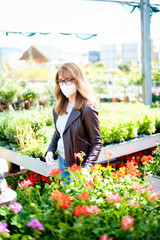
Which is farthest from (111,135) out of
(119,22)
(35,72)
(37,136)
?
A: (35,72)

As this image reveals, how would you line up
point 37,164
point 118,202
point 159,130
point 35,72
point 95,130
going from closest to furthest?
point 118,202
point 95,130
point 37,164
point 159,130
point 35,72

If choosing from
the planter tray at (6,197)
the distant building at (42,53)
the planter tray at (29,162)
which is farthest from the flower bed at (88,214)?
the distant building at (42,53)

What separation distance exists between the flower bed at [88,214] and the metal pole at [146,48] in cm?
464

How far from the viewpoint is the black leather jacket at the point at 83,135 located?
209 centimetres

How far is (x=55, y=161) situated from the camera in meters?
3.17

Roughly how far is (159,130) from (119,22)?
18.0 feet

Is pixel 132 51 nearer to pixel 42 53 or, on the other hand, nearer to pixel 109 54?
pixel 109 54

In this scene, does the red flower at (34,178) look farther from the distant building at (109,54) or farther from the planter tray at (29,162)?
the distant building at (109,54)

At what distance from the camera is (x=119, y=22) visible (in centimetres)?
923

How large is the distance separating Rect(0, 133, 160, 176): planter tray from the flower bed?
133 centimetres

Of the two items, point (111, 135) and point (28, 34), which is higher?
point (28, 34)

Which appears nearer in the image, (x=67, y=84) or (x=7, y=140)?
(x=67, y=84)

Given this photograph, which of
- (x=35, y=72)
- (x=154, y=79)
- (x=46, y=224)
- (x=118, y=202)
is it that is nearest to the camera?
(x=46, y=224)

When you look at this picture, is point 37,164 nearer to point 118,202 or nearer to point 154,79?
point 118,202
